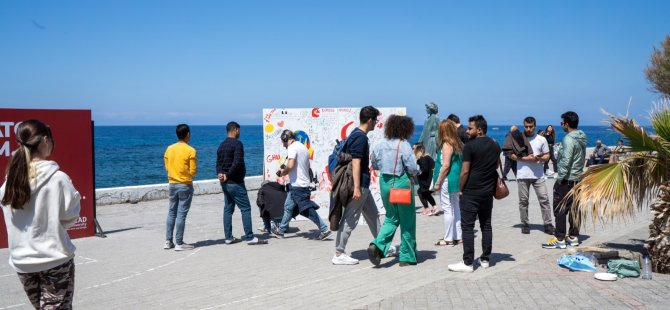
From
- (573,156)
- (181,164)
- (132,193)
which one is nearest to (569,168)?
(573,156)

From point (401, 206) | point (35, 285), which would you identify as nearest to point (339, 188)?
point (401, 206)

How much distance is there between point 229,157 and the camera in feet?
29.3

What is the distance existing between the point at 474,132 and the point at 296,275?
2.72 m

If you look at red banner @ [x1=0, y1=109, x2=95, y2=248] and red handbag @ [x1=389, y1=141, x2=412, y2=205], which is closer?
red handbag @ [x1=389, y1=141, x2=412, y2=205]

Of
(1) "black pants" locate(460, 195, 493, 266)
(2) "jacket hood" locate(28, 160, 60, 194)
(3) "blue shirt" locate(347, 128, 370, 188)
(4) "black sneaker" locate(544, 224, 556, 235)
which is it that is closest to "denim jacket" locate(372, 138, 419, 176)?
(3) "blue shirt" locate(347, 128, 370, 188)

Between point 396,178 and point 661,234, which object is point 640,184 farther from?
point 396,178

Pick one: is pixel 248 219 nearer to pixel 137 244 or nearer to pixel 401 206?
pixel 137 244

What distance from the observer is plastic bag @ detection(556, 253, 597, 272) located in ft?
22.5

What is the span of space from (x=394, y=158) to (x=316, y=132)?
4112mm

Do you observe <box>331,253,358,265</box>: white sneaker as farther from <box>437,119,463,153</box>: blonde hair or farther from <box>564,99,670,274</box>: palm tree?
<box>564,99,670,274</box>: palm tree

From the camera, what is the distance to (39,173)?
371cm

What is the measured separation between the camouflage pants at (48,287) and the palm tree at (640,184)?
207 inches

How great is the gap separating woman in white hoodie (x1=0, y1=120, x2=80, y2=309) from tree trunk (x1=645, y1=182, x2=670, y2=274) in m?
5.94

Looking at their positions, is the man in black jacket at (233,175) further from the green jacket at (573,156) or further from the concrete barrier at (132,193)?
the concrete barrier at (132,193)
